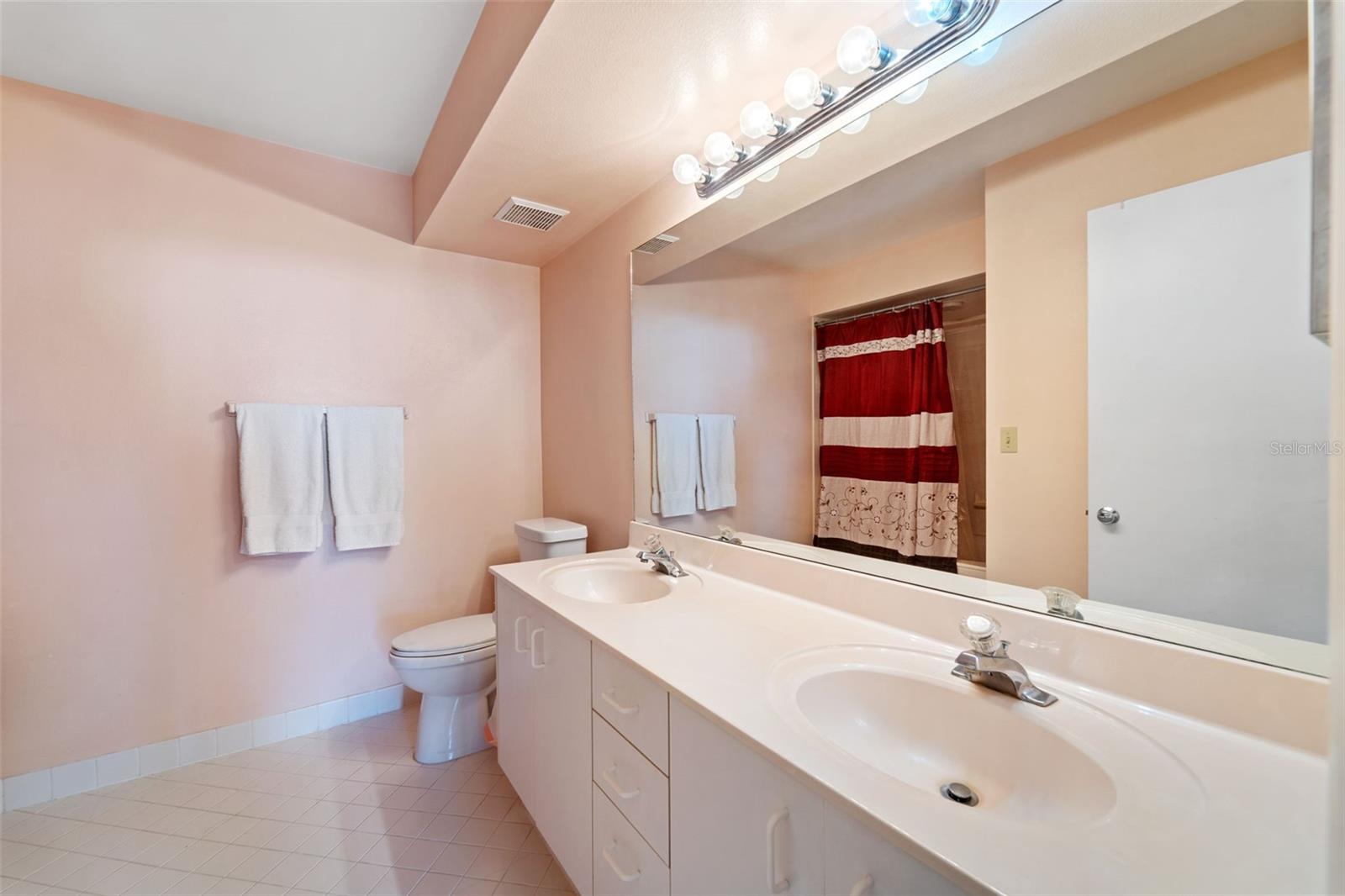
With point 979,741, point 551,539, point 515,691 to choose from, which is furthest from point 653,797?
point 551,539

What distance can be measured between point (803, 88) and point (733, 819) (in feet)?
4.72

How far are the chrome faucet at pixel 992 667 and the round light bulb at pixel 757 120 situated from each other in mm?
1196

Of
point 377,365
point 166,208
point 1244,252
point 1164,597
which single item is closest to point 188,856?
point 377,365

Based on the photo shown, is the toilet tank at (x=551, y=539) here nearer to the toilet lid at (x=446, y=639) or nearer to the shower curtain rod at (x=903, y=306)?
the toilet lid at (x=446, y=639)

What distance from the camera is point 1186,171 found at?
0.74 metres

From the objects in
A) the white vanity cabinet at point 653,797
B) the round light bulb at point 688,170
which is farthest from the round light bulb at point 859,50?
the white vanity cabinet at point 653,797

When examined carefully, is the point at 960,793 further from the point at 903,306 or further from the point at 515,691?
the point at 515,691

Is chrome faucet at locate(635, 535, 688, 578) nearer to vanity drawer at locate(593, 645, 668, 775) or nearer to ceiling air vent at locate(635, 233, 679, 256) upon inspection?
vanity drawer at locate(593, 645, 668, 775)

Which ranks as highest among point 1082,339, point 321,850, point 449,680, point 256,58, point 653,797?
point 256,58

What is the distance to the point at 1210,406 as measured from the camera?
73 cm

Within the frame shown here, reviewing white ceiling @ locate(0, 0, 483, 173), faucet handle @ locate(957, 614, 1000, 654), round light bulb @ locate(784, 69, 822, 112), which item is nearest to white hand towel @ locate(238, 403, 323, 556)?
white ceiling @ locate(0, 0, 483, 173)

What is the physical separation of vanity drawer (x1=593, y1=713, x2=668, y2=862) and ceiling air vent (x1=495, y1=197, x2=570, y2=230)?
1.74 metres

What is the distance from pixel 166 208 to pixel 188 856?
2.12 m

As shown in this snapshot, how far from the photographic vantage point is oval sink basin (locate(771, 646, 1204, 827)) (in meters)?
0.61
